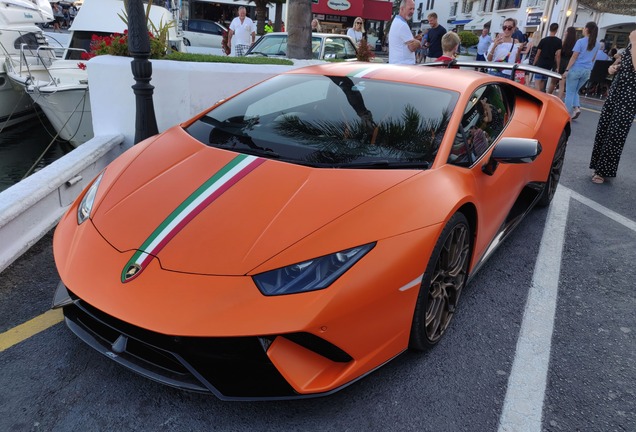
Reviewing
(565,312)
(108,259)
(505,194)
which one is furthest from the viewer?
(505,194)

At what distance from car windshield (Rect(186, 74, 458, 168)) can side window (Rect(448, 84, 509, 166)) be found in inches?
4.7

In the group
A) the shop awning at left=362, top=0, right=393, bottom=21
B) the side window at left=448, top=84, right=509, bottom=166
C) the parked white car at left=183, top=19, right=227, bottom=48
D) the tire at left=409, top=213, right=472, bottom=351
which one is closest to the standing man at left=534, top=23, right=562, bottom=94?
the side window at left=448, top=84, right=509, bottom=166

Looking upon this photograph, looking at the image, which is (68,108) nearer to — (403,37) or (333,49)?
(333,49)

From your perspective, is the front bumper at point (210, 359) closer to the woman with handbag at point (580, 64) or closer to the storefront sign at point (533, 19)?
the woman with handbag at point (580, 64)

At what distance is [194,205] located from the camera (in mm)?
2035

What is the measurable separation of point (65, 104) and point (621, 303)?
8.01 metres

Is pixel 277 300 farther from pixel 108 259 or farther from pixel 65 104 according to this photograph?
pixel 65 104

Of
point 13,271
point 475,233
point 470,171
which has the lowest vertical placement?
point 13,271

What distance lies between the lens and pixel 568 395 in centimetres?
206

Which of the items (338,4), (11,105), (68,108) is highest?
(338,4)

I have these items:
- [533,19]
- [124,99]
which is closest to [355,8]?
[533,19]

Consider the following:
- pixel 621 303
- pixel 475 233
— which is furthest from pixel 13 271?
pixel 621 303

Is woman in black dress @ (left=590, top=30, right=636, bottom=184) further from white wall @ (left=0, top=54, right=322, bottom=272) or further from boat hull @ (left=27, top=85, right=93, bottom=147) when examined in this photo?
boat hull @ (left=27, top=85, right=93, bottom=147)

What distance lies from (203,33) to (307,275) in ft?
63.9
